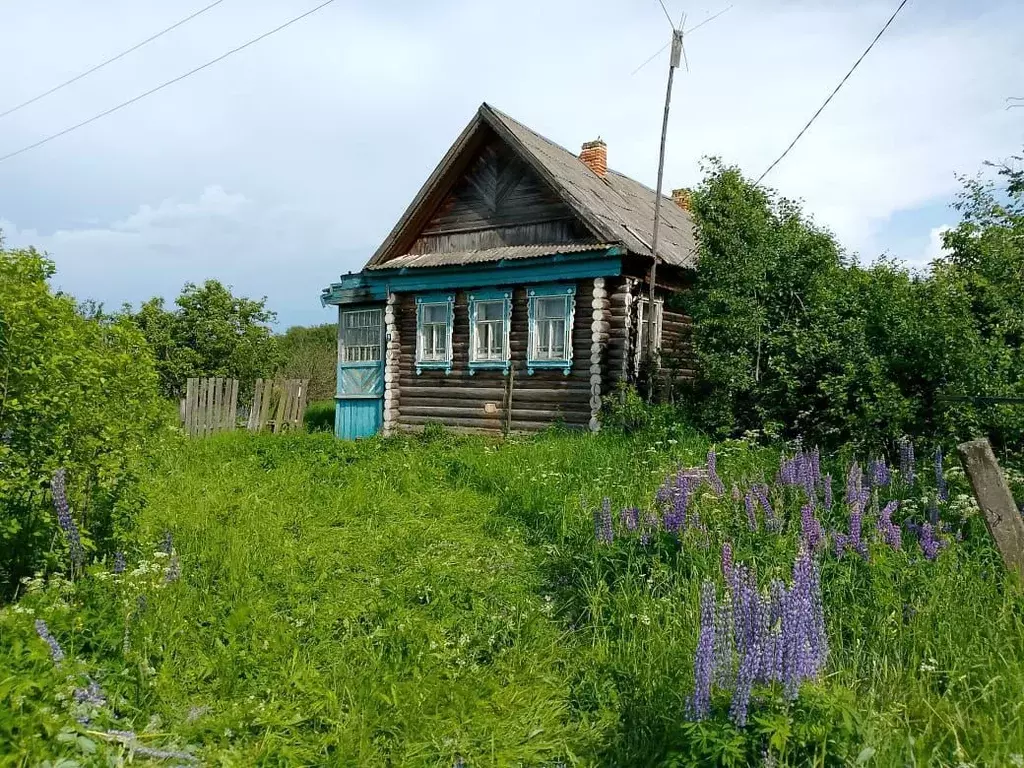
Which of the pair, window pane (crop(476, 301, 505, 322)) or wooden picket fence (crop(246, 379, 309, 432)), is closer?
window pane (crop(476, 301, 505, 322))

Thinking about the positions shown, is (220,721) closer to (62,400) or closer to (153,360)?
(62,400)

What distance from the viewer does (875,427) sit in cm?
886

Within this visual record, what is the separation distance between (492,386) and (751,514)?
8.85 metres

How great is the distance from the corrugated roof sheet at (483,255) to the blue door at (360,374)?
1362mm

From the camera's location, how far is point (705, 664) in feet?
9.29

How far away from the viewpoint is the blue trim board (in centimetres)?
1220

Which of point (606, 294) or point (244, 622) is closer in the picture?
point (244, 622)

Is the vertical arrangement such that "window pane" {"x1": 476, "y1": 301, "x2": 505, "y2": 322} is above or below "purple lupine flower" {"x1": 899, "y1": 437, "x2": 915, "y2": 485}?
above

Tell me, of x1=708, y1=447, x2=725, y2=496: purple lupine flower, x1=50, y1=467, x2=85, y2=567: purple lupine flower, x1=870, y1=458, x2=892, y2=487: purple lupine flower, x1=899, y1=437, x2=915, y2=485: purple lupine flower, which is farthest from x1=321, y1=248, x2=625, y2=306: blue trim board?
x1=50, y1=467, x2=85, y2=567: purple lupine flower

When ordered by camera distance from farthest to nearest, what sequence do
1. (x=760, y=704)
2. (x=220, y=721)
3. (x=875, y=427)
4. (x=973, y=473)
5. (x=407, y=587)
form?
(x=875, y=427)
(x=407, y=587)
(x=973, y=473)
(x=220, y=721)
(x=760, y=704)

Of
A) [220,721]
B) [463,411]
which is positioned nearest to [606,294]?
[463,411]

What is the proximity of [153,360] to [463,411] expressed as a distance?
29.0 feet

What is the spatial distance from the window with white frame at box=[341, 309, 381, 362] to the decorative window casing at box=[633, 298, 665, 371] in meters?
5.72

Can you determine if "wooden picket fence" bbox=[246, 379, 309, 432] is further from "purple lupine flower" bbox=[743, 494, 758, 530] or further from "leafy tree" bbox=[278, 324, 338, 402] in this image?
"purple lupine flower" bbox=[743, 494, 758, 530]
